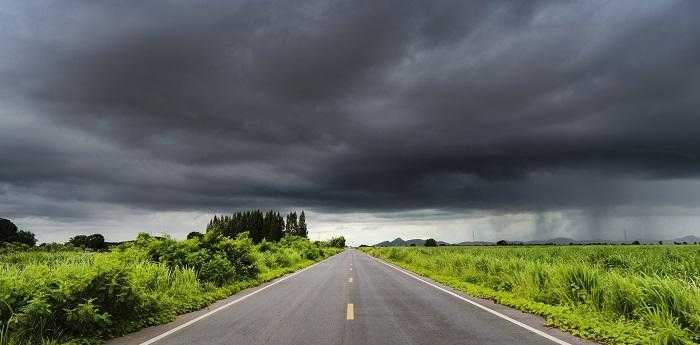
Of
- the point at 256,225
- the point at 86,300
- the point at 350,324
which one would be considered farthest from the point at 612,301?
the point at 256,225

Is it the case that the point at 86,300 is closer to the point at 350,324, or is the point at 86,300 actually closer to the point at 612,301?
the point at 350,324

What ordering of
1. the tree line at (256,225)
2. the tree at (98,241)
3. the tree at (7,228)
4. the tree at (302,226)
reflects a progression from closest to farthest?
the tree at (98,241) → the tree at (7,228) → the tree line at (256,225) → the tree at (302,226)

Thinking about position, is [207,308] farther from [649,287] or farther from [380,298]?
[649,287]

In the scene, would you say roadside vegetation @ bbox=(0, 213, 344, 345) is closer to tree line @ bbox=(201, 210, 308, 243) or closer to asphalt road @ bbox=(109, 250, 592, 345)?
asphalt road @ bbox=(109, 250, 592, 345)

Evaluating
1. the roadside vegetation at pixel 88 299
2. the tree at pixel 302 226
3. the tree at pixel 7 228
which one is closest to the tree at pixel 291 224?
the tree at pixel 302 226

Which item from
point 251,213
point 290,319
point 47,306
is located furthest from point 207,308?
point 251,213

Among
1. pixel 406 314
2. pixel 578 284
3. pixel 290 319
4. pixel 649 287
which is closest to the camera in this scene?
pixel 649 287

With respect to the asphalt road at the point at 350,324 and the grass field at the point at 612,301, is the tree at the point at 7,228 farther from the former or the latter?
the grass field at the point at 612,301

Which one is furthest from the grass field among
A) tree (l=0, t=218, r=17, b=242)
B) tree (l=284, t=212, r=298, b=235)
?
tree (l=284, t=212, r=298, b=235)

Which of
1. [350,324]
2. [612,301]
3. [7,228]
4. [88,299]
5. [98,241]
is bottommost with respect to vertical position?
[350,324]

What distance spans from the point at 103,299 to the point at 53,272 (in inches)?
41.0

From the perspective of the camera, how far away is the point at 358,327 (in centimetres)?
883

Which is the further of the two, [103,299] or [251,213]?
[251,213]

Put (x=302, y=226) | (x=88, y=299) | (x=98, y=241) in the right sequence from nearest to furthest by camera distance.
→ (x=88, y=299)
(x=98, y=241)
(x=302, y=226)
